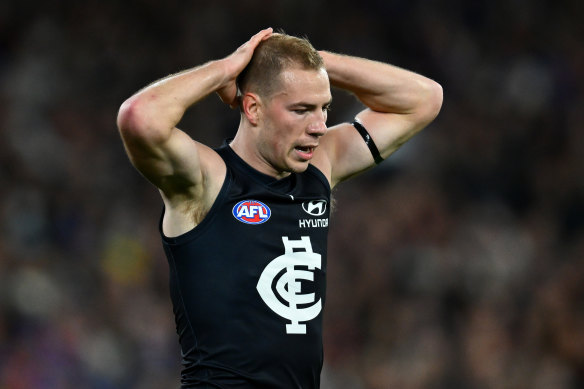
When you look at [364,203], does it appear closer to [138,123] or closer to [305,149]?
[305,149]

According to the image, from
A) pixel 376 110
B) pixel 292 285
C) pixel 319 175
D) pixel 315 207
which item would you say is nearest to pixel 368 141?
pixel 376 110

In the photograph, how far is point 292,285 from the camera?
11.7 feet

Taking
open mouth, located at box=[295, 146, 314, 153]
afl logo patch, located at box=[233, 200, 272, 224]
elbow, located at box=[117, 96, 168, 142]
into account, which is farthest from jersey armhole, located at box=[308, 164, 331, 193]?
elbow, located at box=[117, 96, 168, 142]

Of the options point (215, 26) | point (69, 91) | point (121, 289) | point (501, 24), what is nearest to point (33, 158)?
point (69, 91)

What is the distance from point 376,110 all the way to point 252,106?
753 millimetres

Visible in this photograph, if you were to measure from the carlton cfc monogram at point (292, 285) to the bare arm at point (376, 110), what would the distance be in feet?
1.78

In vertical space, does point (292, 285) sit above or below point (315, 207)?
below

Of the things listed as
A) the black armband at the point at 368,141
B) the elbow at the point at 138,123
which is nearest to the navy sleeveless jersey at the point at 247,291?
the elbow at the point at 138,123

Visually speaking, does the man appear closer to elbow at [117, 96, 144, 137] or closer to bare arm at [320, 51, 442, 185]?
elbow at [117, 96, 144, 137]

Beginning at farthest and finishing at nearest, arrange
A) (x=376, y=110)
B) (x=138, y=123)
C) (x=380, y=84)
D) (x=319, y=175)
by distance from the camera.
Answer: (x=376, y=110) < (x=380, y=84) < (x=319, y=175) < (x=138, y=123)

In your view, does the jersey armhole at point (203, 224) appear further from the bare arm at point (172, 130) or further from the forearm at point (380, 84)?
the forearm at point (380, 84)

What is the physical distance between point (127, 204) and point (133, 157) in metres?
5.37

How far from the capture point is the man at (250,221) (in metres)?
3.43

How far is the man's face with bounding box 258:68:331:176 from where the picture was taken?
11.6ft
